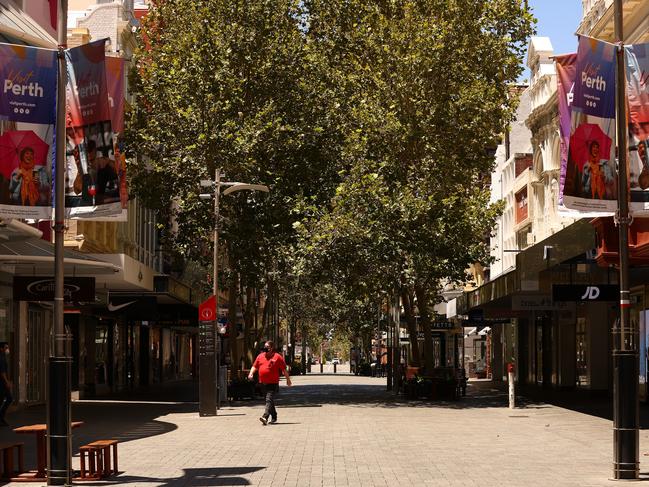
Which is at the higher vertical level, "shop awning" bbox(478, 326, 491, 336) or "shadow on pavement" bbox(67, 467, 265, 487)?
"shop awning" bbox(478, 326, 491, 336)

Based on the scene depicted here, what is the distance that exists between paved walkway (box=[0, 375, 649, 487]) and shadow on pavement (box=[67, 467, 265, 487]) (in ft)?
0.04

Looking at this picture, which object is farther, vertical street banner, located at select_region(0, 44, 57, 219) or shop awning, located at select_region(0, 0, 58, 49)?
shop awning, located at select_region(0, 0, 58, 49)

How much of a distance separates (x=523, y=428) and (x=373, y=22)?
70.4 ft

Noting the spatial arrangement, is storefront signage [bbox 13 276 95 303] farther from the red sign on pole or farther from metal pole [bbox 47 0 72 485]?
metal pole [bbox 47 0 72 485]

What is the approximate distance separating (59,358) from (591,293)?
53.3 ft

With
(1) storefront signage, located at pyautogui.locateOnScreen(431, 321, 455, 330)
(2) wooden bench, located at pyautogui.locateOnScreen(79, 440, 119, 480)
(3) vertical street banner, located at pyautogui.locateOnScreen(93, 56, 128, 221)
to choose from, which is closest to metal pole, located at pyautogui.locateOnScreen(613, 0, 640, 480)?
(3) vertical street banner, located at pyautogui.locateOnScreen(93, 56, 128, 221)

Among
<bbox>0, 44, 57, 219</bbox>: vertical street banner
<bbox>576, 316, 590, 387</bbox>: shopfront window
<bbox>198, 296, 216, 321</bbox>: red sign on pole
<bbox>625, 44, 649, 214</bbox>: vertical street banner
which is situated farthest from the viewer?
<bbox>576, 316, 590, 387</bbox>: shopfront window

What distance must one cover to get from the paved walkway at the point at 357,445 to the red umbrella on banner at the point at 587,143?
394 centimetres

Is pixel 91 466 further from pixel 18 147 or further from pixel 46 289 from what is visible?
pixel 46 289

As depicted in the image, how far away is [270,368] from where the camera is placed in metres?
28.4

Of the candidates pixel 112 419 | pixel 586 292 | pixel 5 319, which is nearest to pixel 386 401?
pixel 112 419

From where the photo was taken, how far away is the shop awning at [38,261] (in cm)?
2884

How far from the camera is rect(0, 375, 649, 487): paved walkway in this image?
52.1 feet

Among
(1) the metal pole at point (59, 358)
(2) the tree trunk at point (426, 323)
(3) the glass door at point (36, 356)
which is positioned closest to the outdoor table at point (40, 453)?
(1) the metal pole at point (59, 358)
